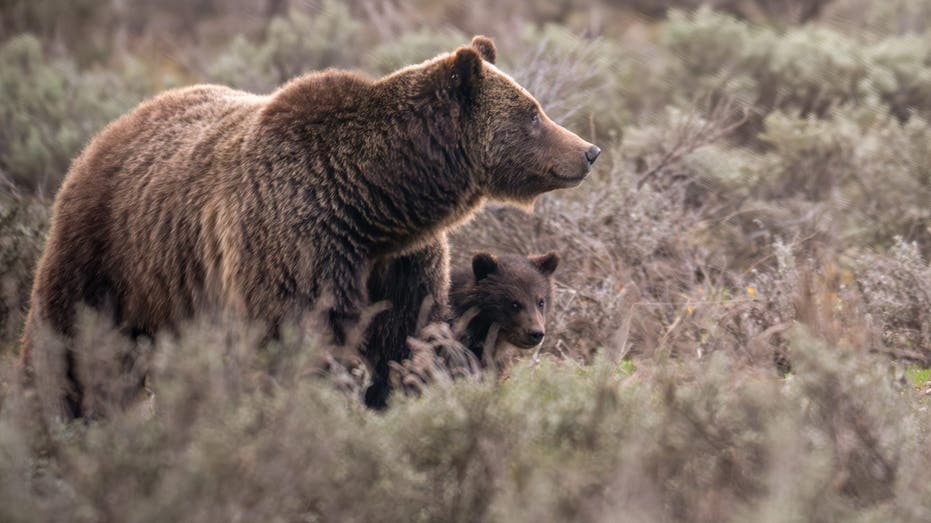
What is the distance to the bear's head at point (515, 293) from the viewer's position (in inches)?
272

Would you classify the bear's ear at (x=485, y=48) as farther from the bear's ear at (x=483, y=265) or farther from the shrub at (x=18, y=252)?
the shrub at (x=18, y=252)

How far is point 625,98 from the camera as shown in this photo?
41.7 ft

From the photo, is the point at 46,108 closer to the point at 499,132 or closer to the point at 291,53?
the point at 291,53

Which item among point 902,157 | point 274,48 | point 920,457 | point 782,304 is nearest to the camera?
point 920,457

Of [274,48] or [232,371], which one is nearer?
[232,371]

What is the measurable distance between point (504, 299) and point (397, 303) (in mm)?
1352

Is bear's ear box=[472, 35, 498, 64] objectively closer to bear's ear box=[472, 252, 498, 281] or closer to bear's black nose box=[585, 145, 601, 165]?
bear's black nose box=[585, 145, 601, 165]

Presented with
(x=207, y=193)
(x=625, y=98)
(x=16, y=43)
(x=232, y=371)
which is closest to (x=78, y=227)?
(x=207, y=193)

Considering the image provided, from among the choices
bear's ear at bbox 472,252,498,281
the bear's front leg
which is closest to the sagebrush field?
the bear's front leg

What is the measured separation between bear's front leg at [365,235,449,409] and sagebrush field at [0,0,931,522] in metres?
0.28

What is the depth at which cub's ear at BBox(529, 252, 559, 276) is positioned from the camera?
730cm

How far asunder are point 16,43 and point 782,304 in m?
10.4

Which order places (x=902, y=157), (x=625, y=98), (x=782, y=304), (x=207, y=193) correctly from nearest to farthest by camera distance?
(x=207, y=193)
(x=782, y=304)
(x=902, y=157)
(x=625, y=98)

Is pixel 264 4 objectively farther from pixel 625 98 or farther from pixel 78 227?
pixel 78 227
